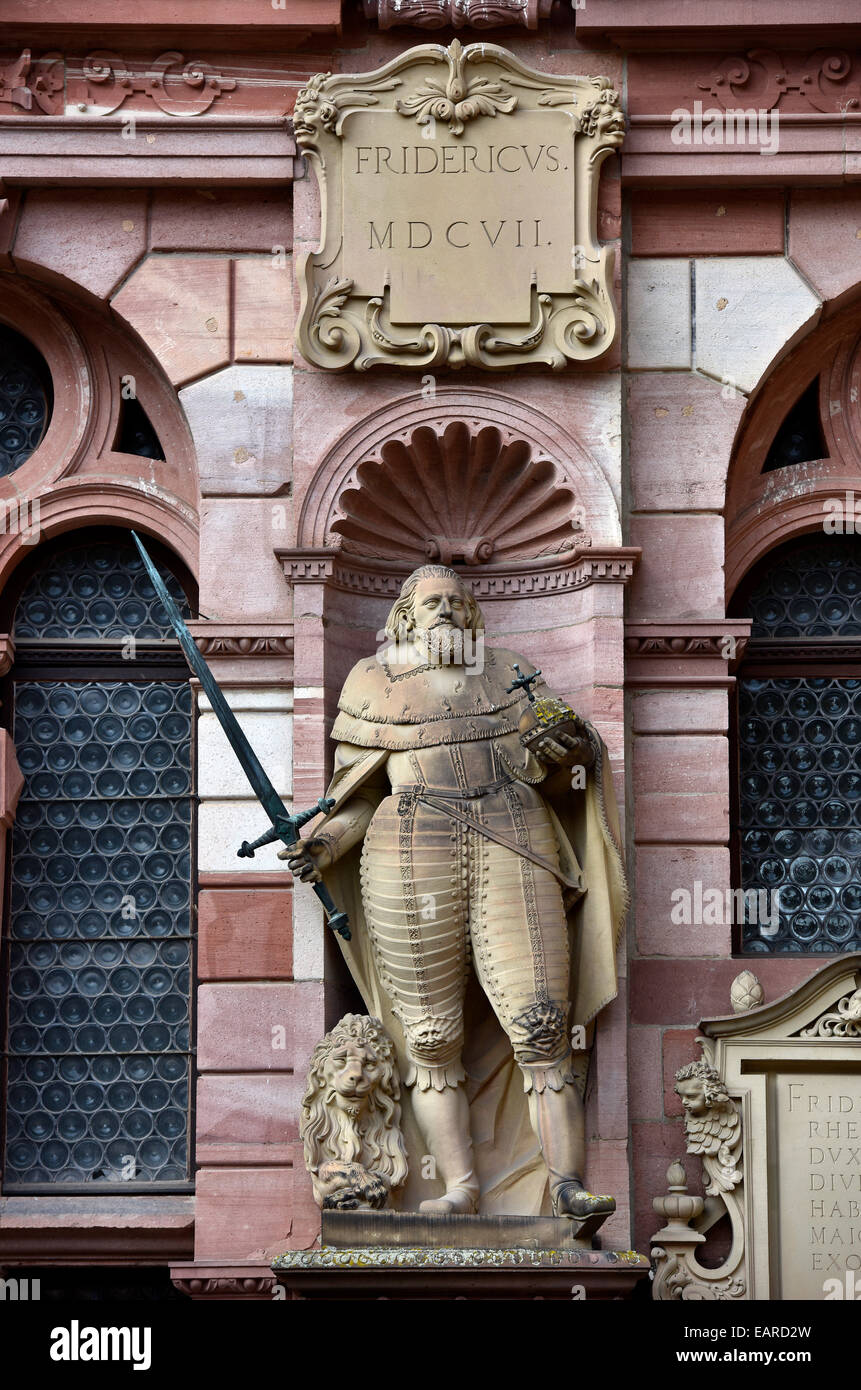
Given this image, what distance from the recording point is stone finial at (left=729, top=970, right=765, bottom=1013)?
13195 mm

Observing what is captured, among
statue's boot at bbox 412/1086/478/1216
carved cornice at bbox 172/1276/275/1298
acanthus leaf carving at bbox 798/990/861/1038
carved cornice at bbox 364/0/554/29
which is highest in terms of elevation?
carved cornice at bbox 364/0/554/29

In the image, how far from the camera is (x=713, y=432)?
45.4 ft

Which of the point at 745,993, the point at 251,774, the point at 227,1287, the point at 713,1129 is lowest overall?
the point at 227,1287

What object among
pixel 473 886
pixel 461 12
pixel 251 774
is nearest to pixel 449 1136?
pixel 473 886

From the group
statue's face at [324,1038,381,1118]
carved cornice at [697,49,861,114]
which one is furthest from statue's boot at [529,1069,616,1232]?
carved cornice at [697,49,861,114]

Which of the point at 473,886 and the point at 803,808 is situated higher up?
the point at 803,808

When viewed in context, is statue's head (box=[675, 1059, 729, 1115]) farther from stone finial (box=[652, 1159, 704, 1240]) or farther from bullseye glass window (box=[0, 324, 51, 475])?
bullseye glass window (box=[0, 324, 51, 475])

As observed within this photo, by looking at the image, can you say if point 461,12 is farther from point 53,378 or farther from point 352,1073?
point 352,1073

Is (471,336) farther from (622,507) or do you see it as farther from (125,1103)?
(125,1103)

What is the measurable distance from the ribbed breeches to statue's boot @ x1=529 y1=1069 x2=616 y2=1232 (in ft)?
0.13

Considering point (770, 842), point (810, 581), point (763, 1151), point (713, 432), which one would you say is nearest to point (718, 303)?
point (713, 432)

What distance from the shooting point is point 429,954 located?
12.6 meters

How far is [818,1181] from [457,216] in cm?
534
